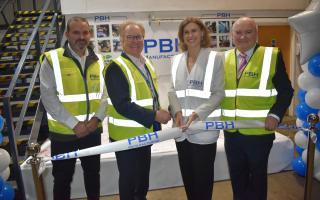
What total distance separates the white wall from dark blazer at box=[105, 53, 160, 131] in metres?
3.40

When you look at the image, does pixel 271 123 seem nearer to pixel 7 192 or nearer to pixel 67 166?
pixel 67 166

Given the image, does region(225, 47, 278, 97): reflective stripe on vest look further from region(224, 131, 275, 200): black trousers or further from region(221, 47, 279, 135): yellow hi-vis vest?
region(224, 131, 275, 200): black trousers

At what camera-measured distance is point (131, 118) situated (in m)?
1.84

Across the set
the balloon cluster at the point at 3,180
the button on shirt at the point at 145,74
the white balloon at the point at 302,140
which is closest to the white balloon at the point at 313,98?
the white balloon at the point at 302,140

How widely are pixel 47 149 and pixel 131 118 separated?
6.29 ft

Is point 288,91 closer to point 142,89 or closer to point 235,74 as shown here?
point 235,74

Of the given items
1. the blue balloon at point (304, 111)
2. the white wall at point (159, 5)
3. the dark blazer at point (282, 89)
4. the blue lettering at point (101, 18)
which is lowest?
the blue balloon at point (304, 111)

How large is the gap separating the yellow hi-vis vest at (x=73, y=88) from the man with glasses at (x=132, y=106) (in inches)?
11.1

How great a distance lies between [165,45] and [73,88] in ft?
11.0

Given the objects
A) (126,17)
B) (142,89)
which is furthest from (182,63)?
(126,17)

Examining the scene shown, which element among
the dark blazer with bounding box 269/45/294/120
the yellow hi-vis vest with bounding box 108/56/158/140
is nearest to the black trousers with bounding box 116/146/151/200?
the yellow hi-vis vest with bounding box 108/56/158/140

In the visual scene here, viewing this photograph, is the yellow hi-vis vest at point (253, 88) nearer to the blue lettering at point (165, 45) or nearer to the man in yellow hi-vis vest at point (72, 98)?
the man in yellow hi-vis vest at point (72, 98)

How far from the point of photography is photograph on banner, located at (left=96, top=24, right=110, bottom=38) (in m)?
5.01

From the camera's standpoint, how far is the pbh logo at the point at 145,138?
1.85 meters
